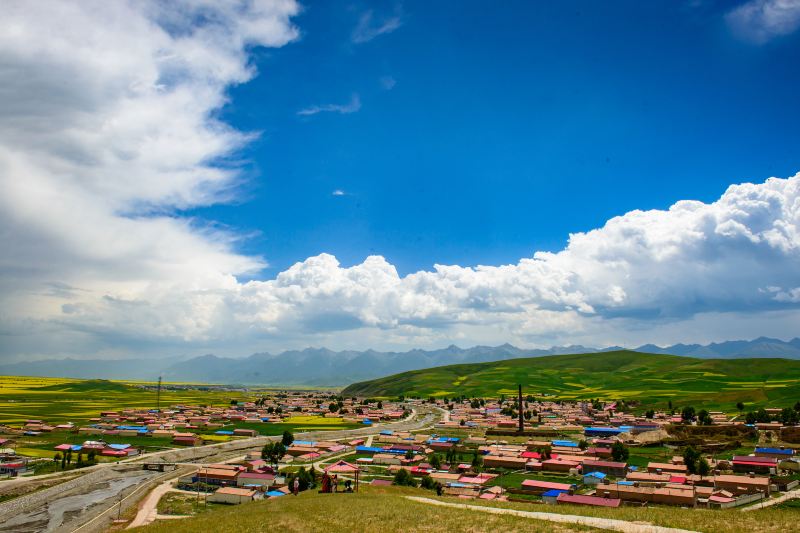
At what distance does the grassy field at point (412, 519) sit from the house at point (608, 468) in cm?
4234

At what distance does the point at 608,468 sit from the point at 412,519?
5312 cm

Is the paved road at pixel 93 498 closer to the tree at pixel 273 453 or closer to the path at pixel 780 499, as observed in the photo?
the tree at pixel 273 453

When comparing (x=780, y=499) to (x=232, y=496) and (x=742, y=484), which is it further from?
(x=232, y=496)

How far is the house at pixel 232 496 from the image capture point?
189 ft

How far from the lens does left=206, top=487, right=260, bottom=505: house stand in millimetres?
57531

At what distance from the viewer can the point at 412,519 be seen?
28.5 meters

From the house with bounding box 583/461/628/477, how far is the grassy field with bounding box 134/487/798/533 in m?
42.3

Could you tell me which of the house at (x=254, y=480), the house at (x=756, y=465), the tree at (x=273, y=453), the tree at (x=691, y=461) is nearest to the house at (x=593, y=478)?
the tree at (x=691, y=461)

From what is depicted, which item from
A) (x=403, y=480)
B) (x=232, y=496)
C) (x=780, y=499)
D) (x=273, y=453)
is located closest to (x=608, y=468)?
(x=780, y=499)

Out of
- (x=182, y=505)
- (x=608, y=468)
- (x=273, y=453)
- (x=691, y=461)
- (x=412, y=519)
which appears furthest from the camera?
(x=273, y=453)

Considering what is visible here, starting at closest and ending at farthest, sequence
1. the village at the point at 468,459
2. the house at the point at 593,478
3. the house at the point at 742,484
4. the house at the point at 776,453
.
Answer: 1. the house at the point at 742,484
2. the village at the point at 468,459
3. the house at the point at 593,478
4. the house at the point at 776,453

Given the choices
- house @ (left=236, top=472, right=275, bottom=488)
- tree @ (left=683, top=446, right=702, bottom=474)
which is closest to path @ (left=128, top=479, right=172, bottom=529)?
house @ (left=236, top=472, right=275, bottom=488)

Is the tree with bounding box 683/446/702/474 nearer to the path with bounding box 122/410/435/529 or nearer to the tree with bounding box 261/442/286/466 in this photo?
the path with bounding box 122/410/435/529

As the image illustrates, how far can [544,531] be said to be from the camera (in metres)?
24.3
